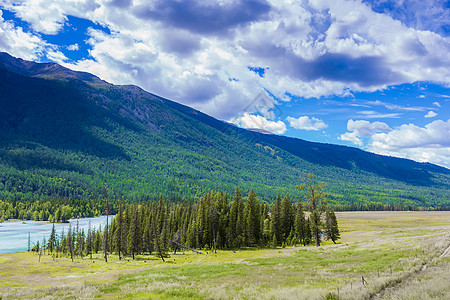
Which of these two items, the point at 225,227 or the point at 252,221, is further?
the point at 252,221

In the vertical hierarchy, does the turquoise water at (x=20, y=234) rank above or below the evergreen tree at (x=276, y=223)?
below

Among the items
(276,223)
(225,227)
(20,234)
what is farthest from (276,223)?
(20,234)

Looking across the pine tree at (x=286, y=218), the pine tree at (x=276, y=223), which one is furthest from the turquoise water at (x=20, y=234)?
the pine tree at (x=286, y=218)

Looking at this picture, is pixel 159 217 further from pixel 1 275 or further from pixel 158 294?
pixel 158 294

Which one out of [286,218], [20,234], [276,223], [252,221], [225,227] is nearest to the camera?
[276,223]

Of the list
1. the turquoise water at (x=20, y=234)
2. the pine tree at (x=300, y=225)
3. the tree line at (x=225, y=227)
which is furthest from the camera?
the turquoise water at (x=20, y=234)

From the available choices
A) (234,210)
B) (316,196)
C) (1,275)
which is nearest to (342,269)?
(316,196)

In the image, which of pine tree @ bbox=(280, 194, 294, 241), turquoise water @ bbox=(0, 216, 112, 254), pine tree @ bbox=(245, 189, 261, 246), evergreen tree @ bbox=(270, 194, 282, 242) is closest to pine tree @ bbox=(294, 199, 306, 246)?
pine tree @ bbox=(280, 194, 294, 241)

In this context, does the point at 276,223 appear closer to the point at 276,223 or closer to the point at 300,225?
the point at 276,223

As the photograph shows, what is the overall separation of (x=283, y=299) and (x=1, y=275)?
8001 cm

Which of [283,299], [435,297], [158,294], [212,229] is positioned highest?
[435,297]

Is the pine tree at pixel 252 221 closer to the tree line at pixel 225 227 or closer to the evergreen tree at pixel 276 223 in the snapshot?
the tree line at pixel 225 227

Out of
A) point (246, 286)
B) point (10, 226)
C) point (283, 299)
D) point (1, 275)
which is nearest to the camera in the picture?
point (283, 299)

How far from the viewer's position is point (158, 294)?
23.9m
